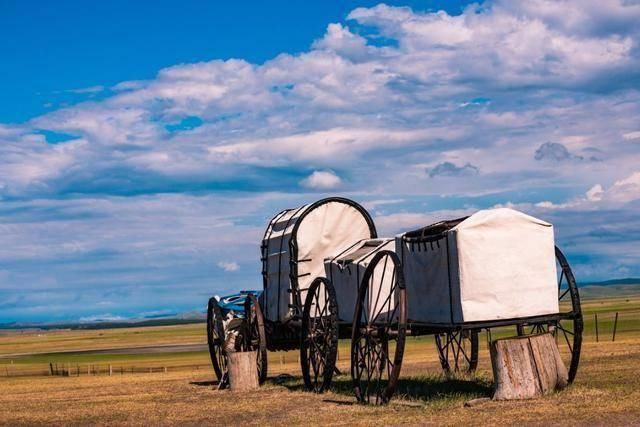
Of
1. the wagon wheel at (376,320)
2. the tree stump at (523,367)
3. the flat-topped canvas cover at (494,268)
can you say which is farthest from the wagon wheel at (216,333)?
the tree stump at (523,367)

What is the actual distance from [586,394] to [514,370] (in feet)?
5.07

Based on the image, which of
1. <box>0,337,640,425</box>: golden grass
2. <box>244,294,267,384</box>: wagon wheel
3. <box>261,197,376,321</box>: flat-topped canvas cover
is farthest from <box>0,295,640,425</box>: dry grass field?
<box>261,197,376,321</box>: flat-topped canvas cover

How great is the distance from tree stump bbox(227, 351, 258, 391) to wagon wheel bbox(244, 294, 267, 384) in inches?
18.5

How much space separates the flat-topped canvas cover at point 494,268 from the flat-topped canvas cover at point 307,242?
8.23 m

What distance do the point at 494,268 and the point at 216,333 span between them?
15689mm

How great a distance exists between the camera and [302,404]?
2317 centimetres

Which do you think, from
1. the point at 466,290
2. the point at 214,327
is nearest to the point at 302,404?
the point at 466,290

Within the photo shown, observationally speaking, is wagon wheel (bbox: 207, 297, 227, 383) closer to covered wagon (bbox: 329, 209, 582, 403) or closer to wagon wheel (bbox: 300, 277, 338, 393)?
wagon wheel (bbox: 300, 277, 338, 393)

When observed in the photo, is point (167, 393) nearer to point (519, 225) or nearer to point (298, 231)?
point (298, 231)

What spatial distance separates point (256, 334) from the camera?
30.5 metres

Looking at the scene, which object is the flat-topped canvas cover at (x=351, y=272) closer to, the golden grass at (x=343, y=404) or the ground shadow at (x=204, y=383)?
the golden grass at (x=343, y=404)

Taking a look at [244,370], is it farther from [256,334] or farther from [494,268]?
[494,268]

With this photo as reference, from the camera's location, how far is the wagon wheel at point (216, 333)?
105 feet

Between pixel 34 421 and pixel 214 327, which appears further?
pixel 214 327
